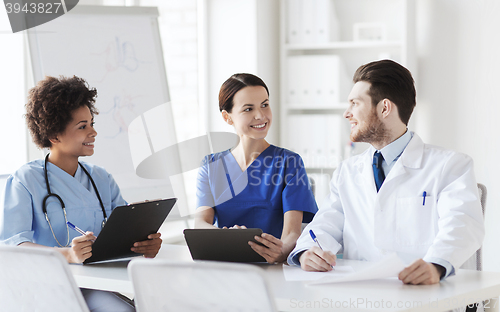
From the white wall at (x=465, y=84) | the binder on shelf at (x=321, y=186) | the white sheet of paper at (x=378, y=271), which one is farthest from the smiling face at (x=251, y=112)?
the white wall at (x=465, y=84)

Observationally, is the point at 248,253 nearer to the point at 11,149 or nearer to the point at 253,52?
the point at 11,149

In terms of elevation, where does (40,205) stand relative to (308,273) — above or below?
above

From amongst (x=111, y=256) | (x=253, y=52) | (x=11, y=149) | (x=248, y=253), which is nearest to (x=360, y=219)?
(x=248, y=253)

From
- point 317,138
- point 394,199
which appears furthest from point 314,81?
point 394,199

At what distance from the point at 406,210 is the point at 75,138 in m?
1.16

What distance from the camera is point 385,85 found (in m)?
1.72

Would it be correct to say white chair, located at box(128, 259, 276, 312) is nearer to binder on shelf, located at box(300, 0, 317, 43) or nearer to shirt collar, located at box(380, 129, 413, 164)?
shirt collar, located at box(380, 129, 413, 164)

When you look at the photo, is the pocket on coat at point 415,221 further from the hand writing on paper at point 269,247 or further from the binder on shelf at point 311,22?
the binder on shelf at point 311,22

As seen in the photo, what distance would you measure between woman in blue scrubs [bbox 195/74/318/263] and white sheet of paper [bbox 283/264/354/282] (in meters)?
0.43

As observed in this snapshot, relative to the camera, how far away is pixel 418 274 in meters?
1.26

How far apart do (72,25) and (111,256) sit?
4.29 ft

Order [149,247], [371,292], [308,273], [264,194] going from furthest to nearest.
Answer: [264,194] → [149,247] → [308,273] → [371,292]

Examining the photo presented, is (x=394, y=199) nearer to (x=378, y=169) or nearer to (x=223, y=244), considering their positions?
(x=378, y=169)

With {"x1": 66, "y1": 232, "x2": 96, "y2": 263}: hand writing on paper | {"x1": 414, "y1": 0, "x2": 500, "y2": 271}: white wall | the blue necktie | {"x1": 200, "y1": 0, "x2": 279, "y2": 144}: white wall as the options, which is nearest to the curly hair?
{"x1": 66, "y1": 232, "x2": 96, "y2": 263}: hand writing on paper
